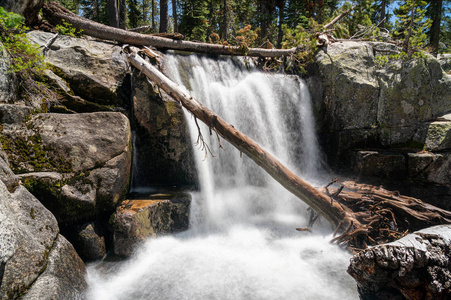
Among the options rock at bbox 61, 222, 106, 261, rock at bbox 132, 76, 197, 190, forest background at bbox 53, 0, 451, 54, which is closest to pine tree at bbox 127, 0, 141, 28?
forest background at bbox 53, 0, 451, 54

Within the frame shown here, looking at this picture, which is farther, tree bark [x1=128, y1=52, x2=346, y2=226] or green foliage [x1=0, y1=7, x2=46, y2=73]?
tree bark [x1=128, y1=52, x2=346, y2=226]

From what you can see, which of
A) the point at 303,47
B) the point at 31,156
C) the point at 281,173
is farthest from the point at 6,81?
the point at 303,47

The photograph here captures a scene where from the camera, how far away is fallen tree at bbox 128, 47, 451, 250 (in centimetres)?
467

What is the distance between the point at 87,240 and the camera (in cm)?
415

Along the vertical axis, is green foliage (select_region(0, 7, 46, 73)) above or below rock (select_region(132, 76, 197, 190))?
above

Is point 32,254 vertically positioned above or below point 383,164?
below

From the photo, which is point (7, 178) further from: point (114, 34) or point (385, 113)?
point (385, 113)

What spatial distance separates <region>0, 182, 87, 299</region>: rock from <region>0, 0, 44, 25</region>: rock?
4740 mm

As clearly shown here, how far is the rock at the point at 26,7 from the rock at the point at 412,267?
791 cm

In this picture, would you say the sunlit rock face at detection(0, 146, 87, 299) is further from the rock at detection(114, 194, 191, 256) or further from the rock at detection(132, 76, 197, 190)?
the rock at detection(132, 76, 197, 190)

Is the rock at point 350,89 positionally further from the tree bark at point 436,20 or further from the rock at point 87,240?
the tree bark at point 436,20

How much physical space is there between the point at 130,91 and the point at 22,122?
2.57 m

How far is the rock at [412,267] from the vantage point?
8.00ft

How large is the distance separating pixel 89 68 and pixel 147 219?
3.87m
